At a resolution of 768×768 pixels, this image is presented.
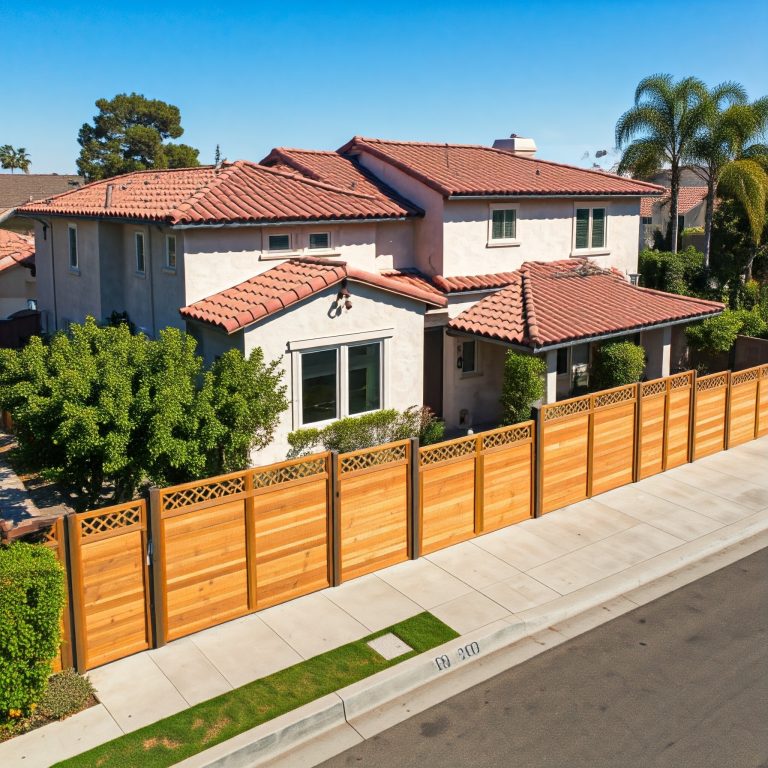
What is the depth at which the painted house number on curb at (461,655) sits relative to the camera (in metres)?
9.95

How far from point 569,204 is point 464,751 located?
55.4ft

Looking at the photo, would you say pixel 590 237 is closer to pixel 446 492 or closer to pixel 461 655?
pixel 446 492

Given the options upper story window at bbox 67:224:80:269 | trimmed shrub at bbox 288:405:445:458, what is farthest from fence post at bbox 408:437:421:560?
upper story window at bbox 67:224:80:269

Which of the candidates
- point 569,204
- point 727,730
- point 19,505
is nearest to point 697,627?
point 727,730

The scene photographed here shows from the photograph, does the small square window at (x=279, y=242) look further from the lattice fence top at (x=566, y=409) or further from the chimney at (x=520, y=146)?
the chimney at (x=520, y=146)

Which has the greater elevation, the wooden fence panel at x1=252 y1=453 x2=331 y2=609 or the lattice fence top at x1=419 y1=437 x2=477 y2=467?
the lattice fence top at x1=419 y1=437 x2=477 y2=467

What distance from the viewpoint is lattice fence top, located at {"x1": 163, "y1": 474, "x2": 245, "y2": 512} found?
32.9 ft

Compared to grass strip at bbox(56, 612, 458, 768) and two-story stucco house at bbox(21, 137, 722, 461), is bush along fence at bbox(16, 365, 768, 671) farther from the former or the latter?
two-story stucco house at bbox(21, 137, 722, 461)

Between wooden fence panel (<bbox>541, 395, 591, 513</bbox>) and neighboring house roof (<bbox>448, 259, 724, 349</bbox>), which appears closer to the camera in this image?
wooden fence panel (<bbox>541, 395, 591, 513</bbox>)

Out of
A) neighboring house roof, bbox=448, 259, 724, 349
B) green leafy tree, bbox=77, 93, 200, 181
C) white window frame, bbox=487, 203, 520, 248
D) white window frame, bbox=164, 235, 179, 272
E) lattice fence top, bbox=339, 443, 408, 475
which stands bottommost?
lattice fence top, bbox=339, 443, 408, 475

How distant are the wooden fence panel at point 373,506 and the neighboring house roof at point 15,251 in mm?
19337

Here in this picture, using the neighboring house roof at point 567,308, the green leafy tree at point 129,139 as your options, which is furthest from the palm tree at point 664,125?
the green leafy tree at point 129,139

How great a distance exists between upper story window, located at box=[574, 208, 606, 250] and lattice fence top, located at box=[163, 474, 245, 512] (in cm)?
1515

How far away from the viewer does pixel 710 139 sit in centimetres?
2811
